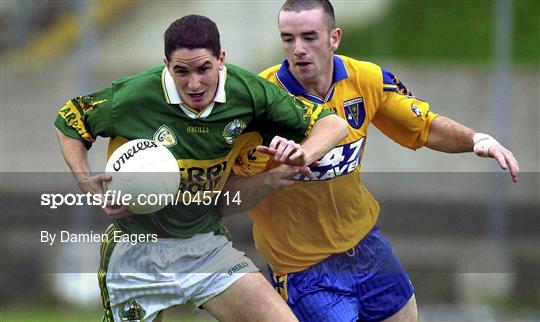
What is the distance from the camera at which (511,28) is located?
366 inches

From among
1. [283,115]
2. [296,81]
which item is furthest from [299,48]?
[283,115]

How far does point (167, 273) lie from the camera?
5.05 meters

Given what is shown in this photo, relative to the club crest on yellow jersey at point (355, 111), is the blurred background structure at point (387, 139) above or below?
below

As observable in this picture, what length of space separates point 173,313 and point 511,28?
12.2ft

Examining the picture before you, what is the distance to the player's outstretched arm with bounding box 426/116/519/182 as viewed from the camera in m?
5.29

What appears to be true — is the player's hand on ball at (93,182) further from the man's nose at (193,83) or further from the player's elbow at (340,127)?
the player's elbow at (340,127)

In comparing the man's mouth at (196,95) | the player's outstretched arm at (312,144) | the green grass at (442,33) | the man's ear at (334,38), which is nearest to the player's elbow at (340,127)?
the player's outstretched arm at (312,144)

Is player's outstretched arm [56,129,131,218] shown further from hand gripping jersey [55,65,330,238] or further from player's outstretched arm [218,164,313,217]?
player's outstretched arm [218,164,313,217]

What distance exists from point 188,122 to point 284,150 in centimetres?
53

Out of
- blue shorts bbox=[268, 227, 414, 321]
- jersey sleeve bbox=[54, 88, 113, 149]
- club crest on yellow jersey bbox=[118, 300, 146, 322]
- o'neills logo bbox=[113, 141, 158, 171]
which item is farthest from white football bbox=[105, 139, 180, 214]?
blue shorts bbox=[268, 227, 414, 321]

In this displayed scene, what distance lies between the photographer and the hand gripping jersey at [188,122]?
4.97 metres

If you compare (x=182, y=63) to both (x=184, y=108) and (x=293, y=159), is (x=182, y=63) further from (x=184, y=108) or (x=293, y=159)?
(x=293, y=159)

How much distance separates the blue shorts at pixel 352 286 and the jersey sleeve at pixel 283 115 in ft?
2.73

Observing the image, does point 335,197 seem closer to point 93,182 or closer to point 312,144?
point 312,144
